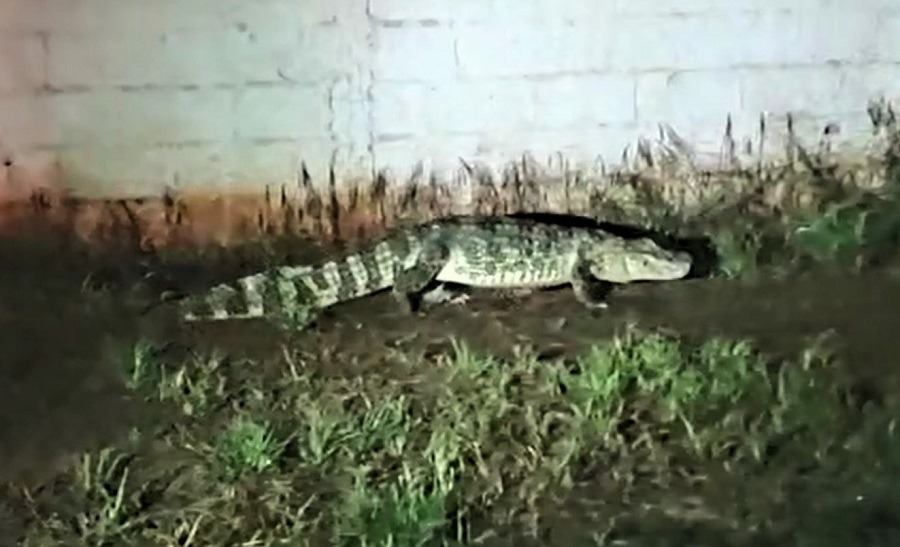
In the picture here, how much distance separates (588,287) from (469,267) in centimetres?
26

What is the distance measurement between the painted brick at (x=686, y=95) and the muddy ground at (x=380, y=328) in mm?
545

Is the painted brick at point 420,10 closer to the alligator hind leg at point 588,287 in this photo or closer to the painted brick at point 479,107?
the painted brick at point 479,107

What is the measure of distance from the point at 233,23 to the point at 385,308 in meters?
0.77

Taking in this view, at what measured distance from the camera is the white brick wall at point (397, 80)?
3.48 meters

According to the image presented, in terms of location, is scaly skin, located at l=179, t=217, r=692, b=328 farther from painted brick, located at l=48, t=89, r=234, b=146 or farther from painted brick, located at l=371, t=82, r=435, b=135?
painted brick, located at l=48, t=89, r=234, b=146

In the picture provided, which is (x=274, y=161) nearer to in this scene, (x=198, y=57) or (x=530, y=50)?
(x=198, y=57)

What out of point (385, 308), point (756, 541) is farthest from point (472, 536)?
point (385, 308)

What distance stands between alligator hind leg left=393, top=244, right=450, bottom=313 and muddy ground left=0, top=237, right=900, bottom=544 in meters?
0.04

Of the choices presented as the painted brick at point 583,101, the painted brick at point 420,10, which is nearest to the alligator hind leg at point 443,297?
the painted brick at point 583,101

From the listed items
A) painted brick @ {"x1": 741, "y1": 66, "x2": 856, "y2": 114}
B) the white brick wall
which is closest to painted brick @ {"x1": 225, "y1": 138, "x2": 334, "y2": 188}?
the white brick wall

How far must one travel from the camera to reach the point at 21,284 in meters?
3.28

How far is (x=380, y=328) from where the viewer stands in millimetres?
3156

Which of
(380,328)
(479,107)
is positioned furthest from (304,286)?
(479,107)

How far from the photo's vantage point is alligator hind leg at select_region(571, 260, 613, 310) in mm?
3271
